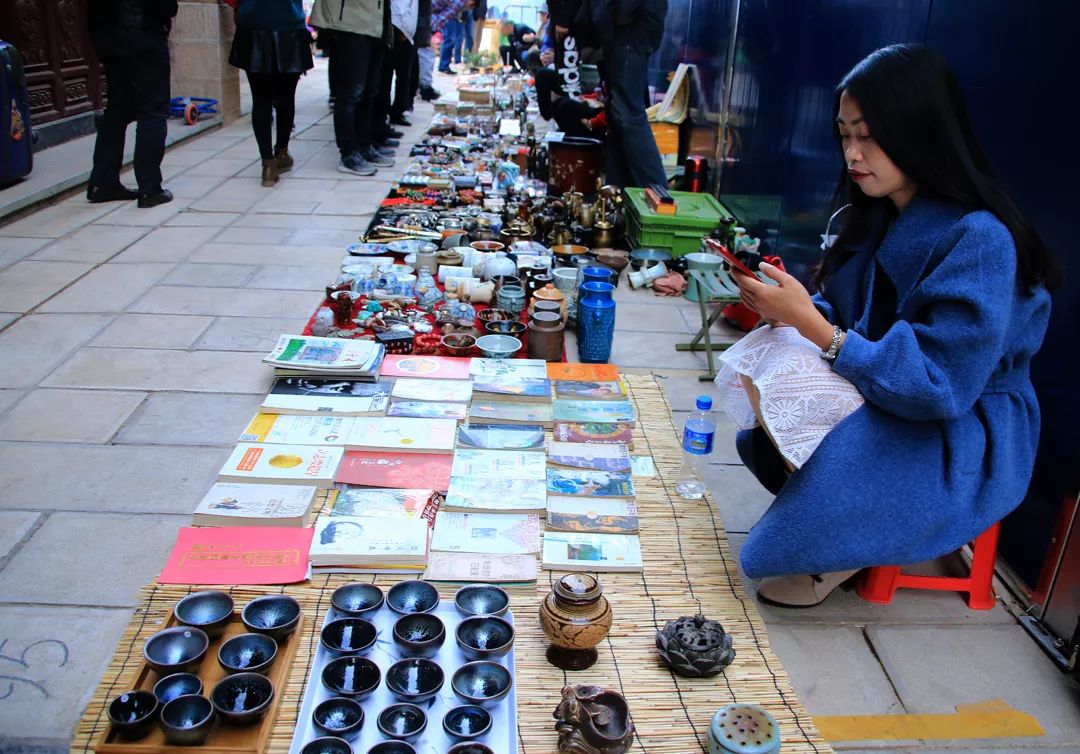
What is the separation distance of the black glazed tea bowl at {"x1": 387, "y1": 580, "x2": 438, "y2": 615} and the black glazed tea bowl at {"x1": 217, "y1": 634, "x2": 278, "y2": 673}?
0.30 meters

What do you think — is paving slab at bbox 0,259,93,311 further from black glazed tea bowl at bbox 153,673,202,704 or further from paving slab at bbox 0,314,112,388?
black glazed tea bowl at bbox 153,673,202,704

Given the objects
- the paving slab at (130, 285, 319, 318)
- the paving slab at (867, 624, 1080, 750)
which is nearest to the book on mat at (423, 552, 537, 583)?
the paving slab at (867, 624, 1080, 750)

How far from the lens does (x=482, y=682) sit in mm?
1979

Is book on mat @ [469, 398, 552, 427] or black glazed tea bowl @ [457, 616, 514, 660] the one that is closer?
black glazed tea bowl @ [457, 616, 514, 660]

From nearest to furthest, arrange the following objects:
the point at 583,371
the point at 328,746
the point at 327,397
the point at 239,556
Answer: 1. the point at 328,746
2. the point at 239,556
3. the point at 327,397
4. the point at 583,371

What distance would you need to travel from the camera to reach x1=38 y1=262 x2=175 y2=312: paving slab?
4.18 metres

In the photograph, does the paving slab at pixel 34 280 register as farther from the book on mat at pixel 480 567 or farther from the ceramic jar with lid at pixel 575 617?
the ceramic jar with lid at pixel 575 617

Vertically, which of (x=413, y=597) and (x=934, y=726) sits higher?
(x=413, y=597)

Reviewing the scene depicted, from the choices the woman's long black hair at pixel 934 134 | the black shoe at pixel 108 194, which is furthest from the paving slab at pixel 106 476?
the black shoe at pixel 108 194

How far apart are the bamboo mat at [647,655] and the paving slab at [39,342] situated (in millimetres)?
1637

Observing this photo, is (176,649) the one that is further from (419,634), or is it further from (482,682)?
(482,682)

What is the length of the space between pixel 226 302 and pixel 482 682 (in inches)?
115

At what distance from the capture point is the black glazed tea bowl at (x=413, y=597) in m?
2.20

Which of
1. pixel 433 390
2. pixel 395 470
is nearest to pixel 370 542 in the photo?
pixel 395 470
